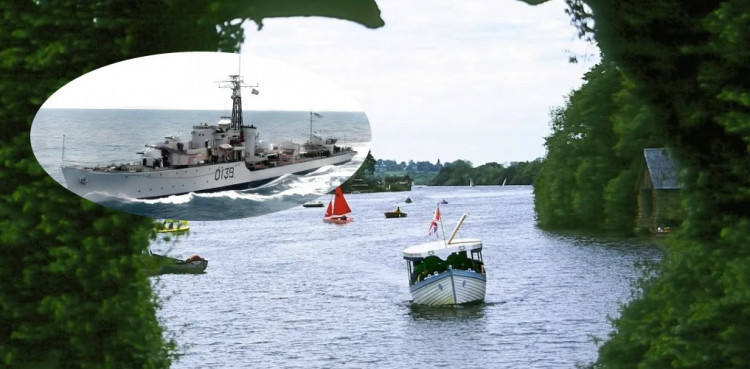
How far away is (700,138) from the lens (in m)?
7.64

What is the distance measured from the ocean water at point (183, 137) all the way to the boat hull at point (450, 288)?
85.7 feet

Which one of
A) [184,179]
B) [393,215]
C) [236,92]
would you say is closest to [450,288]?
[184,179]

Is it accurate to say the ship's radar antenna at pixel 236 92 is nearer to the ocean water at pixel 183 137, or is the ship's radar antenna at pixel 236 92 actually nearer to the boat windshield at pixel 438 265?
the ocean water at pixel 183 137

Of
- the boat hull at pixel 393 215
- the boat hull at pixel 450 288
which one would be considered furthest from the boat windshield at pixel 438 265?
the boat hull at pixel 393 215

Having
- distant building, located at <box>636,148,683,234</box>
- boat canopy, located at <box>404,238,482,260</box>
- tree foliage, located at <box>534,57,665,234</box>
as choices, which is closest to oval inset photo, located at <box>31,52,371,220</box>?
distant building, located at <box>636,148,683,234</box>

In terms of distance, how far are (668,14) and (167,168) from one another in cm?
319

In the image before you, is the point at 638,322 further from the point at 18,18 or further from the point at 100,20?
the point at 18,18

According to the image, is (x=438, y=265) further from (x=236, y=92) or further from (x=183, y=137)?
(x=236, y=92)

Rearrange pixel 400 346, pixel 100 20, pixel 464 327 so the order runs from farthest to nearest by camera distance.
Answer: pixel 464 327 < pixel 400 346 < pixel 100 20

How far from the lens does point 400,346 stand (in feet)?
96.3

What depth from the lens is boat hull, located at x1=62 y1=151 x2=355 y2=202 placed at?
669cm

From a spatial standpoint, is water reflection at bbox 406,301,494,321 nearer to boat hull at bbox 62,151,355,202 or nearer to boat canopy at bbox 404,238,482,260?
boat canopy at bbox 404,238,482,260

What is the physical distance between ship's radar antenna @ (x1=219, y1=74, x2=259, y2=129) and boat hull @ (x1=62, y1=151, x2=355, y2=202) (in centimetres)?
23

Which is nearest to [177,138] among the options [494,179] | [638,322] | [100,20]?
[100,20]
